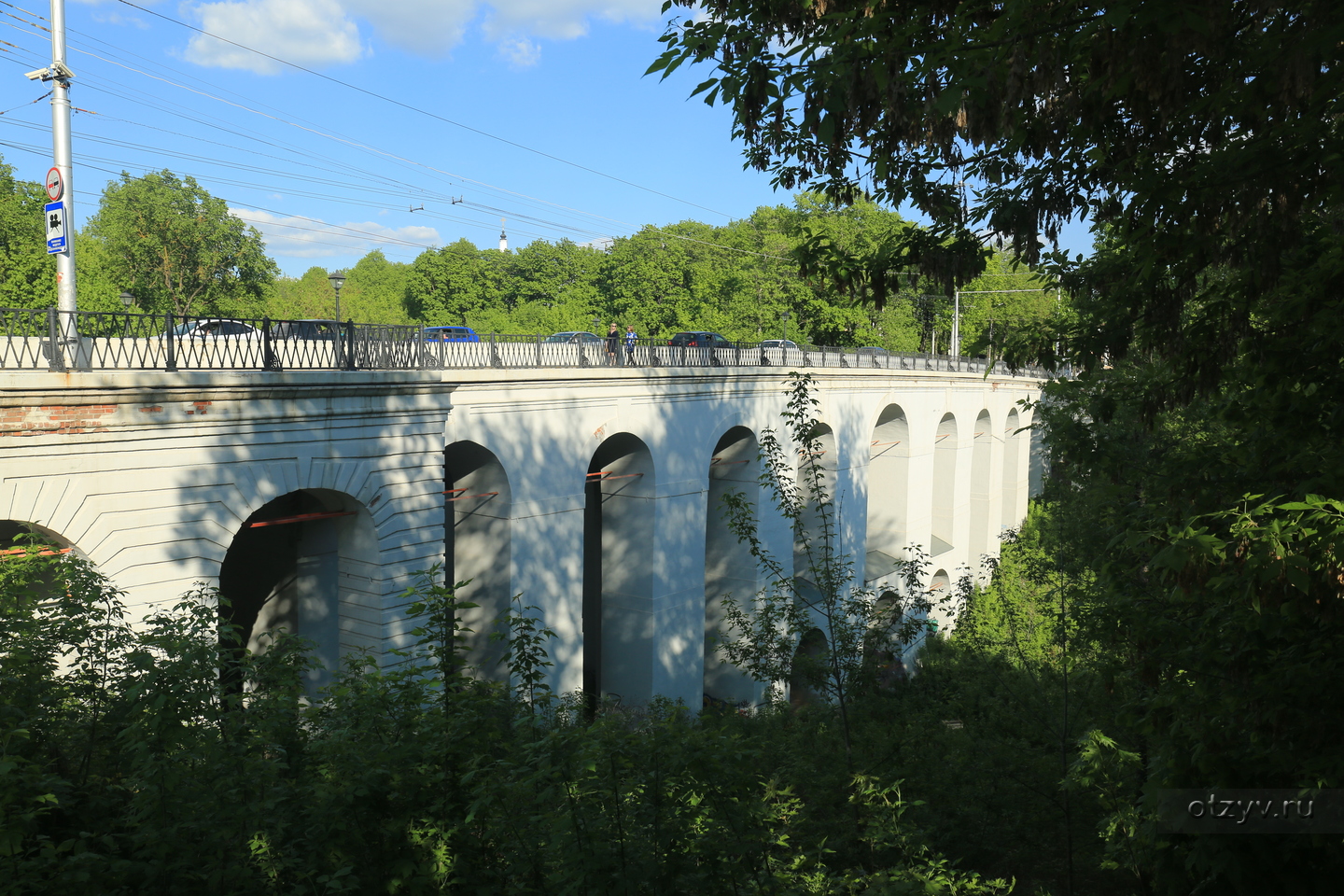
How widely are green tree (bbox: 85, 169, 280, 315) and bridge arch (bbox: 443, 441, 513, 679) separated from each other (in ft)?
126

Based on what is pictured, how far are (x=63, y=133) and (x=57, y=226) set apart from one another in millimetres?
1186

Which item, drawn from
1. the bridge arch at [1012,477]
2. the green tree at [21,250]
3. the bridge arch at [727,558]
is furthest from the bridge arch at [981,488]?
the green tree at [21,250]

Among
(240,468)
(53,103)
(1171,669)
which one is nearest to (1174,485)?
(1171,669)

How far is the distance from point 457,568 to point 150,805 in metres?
12.3

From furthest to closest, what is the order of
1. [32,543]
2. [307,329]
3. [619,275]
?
[619,275], [307,329], [32,543]

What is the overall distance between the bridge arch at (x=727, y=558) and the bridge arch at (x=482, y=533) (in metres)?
8.82

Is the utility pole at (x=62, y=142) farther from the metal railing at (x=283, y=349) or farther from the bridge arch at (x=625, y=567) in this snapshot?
the bridge arch at (x=625, y=567)

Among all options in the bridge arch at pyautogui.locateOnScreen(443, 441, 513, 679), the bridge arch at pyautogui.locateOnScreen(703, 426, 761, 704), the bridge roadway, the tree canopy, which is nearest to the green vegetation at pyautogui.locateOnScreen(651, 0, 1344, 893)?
the tree canopy

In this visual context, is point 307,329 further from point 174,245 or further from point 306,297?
point 306,297

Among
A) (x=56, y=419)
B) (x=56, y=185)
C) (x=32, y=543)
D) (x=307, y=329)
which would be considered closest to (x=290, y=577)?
(x=307, y=329)

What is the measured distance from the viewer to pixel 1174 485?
634 cm

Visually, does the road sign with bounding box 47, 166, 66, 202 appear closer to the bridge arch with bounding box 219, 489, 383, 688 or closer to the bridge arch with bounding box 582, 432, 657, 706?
the bridge arch with bounding box 219, 489, 383, 688

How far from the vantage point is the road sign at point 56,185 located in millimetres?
10719

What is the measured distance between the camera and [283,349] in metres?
12.2
